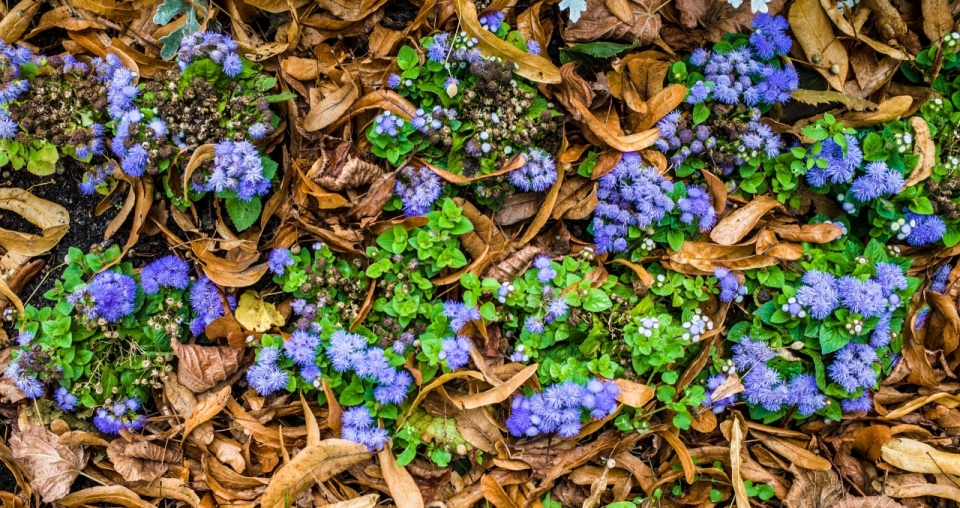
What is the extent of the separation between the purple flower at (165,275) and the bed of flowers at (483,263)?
0.07 ft

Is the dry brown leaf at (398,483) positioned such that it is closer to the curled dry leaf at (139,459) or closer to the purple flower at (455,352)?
the purple flower at (455,352)

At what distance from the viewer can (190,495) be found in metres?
3.19

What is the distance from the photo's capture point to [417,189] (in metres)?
3.16

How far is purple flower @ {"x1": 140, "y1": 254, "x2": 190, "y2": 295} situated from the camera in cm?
318

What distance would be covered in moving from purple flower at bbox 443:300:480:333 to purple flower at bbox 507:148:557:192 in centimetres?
67

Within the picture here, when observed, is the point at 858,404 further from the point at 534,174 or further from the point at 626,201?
the point at 534,174

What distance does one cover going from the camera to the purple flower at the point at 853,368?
312 centimetres

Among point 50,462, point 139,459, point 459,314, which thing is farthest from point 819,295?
point 50,462

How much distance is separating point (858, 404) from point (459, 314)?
82.8 inches

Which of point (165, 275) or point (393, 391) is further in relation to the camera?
point (165, 275)

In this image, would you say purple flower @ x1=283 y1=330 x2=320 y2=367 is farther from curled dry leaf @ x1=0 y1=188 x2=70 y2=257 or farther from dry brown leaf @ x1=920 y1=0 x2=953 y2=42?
dry brown leaf @ x1=920 y1=0 x2=953 y2=42

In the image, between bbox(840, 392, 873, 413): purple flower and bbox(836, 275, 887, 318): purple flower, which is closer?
bbox(836, 275, 887, 318): purple flower

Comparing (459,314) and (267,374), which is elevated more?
(459,314)

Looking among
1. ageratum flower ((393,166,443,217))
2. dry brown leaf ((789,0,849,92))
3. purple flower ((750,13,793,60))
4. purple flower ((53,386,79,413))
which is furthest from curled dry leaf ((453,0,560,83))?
purple flower ((53,386,79,413))
